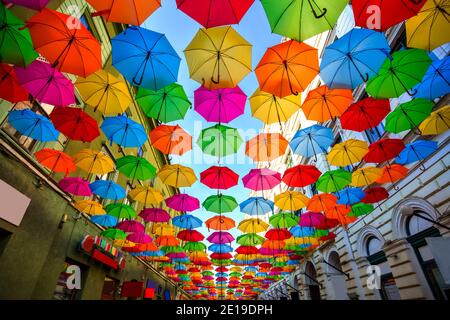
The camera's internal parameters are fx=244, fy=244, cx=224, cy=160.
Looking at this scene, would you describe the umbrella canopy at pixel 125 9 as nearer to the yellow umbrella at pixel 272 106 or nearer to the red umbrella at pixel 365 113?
the yellow umbrella at pixel 272 106

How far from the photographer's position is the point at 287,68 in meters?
6.24

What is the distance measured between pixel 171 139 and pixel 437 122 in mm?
9120

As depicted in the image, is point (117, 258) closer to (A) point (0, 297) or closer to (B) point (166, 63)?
(A) point (0, 297)

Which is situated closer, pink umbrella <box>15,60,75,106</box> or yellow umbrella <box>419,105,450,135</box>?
pink umbrella <box>15,60,75,106</box>

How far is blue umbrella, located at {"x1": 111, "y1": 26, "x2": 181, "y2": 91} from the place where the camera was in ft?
19.2

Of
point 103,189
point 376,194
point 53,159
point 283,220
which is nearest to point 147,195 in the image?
point 103,189

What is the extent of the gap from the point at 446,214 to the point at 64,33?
12.9 m

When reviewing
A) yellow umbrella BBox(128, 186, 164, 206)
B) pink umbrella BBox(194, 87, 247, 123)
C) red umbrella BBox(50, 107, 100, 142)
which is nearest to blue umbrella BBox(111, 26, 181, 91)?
pink umbrella BBox(194, 87, 247, 123)

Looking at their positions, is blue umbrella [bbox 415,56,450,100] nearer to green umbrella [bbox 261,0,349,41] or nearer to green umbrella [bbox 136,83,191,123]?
green umbrella [bbox 261,0,349,41]

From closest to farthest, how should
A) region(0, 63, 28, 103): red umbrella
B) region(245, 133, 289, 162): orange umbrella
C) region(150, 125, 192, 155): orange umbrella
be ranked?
region(0, 63, 28, 103): red umbrella < region(150, 125, 192, 155): orange umbrella < region(245, 133, 289, 162): orange umbrella

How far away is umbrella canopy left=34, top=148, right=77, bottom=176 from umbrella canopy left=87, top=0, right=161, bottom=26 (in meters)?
6.10

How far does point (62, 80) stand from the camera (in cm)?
680

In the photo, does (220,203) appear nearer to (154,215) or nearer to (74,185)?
(154,215)

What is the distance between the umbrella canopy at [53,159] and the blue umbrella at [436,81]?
12411 mm
